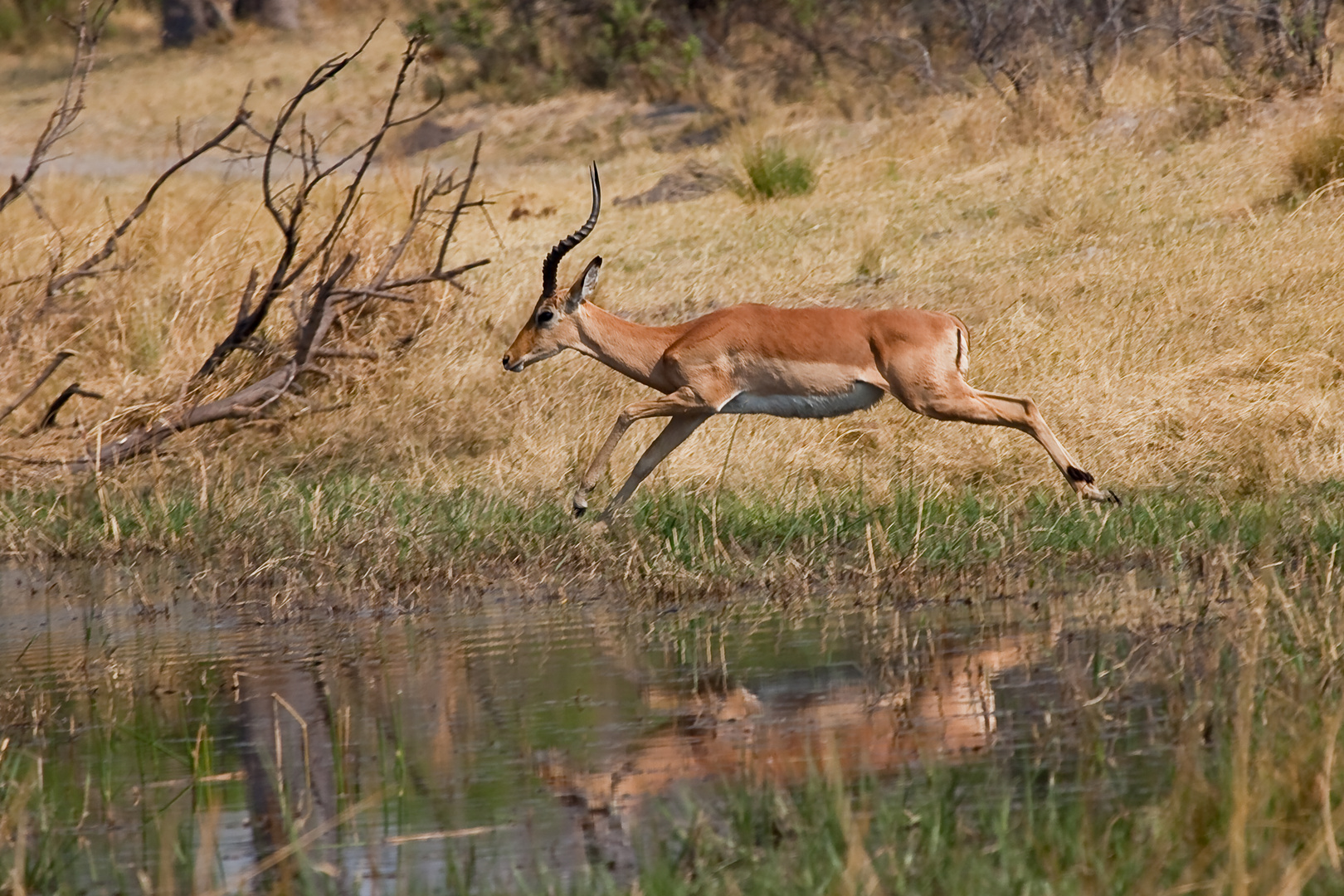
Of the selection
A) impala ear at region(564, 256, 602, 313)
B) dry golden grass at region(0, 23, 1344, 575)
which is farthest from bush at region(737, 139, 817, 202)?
impala ear at region(564, 256, 602, 313)

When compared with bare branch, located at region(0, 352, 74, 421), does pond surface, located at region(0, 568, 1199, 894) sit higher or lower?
lower

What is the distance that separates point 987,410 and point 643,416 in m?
1.67

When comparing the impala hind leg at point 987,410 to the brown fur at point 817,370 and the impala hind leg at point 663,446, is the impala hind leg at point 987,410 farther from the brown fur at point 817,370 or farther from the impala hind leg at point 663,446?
the impala hind leg at point 663,446

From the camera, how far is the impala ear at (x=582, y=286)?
1026 centimetres

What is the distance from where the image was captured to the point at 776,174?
→ 16672 millimetres

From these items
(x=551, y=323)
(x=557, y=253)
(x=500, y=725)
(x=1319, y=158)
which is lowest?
(x=500, y=725)

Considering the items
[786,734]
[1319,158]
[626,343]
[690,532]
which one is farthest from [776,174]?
[786,734]

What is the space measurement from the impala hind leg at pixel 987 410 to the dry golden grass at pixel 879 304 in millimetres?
324

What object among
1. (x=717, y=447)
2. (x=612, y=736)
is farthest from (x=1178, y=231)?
(x=612, y=736)

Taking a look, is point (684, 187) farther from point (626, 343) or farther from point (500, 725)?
point (500, 725)

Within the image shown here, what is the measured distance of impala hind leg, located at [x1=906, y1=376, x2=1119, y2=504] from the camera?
363 inches

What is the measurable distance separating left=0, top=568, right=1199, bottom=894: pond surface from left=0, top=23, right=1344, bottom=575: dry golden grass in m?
2.22

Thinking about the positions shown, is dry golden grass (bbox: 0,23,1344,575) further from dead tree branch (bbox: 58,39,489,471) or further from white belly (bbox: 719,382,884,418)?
white belly (bbox: 719,382,884,418)

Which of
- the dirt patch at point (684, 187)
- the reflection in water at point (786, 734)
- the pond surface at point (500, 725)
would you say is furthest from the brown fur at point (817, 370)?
the dirt patch at point (684, 187)
